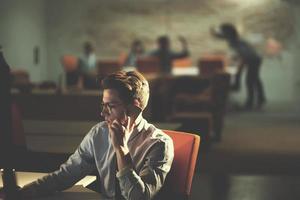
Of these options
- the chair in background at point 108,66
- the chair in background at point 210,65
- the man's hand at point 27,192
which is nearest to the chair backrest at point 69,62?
the chair in background at point 108,66

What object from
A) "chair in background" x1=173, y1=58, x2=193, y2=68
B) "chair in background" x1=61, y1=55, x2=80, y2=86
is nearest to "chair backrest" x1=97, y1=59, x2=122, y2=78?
"chair in background" x1=61, y1=55, x2=80, y2=86

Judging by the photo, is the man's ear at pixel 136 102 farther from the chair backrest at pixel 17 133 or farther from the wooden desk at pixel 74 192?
the chair backrest at pixel 17 133

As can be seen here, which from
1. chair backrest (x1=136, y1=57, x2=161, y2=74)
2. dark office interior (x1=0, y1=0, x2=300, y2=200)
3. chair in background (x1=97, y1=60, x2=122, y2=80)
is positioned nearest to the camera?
dark office interior (x1=0, y1=0, x2=300, y2=200)

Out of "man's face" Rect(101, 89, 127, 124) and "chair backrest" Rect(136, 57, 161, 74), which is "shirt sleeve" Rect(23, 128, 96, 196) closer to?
"man's face" Rect(101, 89, 127, 124)

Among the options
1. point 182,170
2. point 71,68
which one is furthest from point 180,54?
point 182,170

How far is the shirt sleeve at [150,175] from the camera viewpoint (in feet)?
8.59

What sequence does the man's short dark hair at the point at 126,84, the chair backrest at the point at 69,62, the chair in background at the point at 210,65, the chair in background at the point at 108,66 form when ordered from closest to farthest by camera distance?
the man's short dark hair at the point at 126,84 → the chair in background at the point at 210,65 → the chair in background at the point at 108,66 → the chair backrest at the point at 69,62

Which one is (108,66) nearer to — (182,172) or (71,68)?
(71,68)

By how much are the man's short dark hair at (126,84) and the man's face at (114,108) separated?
16mm

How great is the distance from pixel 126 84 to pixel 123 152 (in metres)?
0.28

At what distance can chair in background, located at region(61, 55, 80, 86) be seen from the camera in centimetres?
1391

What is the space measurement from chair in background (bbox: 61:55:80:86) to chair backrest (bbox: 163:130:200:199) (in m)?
10.7

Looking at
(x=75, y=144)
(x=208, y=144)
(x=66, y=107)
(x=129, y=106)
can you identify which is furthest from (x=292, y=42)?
(x=129, y=106)

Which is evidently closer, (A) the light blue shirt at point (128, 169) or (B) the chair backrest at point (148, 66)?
(A) the light blue shirt at point (128, 169)
